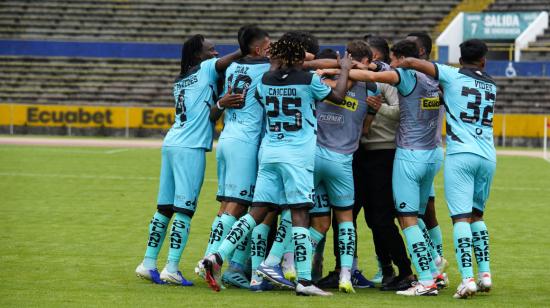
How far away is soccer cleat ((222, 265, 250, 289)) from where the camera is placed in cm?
991

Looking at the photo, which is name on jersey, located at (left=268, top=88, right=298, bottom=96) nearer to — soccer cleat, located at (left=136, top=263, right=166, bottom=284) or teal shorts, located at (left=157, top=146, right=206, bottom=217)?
teal shorts, located at (left=157, top=146, right=206, bottom=217)

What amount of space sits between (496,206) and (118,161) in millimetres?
11875

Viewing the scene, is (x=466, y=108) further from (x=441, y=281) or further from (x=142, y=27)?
(x=142, y=27)

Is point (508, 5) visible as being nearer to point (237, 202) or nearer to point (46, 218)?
point (46, 218)

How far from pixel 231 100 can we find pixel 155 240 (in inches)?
61.7

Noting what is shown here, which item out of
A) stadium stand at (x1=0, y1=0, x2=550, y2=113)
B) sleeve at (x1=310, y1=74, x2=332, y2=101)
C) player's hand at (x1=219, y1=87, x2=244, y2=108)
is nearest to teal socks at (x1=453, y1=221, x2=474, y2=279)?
sleeve at (x1=310, y1=74, x2=332, y2=101)

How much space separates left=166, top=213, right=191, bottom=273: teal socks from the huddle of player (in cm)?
1

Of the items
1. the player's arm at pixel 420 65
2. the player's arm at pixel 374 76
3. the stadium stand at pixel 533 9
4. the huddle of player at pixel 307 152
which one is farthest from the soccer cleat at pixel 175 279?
the stadium stand at pixel 533 9

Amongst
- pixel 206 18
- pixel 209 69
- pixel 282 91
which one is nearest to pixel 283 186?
pixel 282 91

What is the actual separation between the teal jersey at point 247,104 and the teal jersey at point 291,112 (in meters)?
0.45

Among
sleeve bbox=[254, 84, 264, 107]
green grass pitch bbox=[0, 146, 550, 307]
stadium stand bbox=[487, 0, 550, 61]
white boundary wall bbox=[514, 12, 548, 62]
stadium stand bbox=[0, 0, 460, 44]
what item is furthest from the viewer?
stadium stand bbox=[0, 0, 460, 44]

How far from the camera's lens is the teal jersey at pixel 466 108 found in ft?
30.7

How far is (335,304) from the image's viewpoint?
28.4 feet

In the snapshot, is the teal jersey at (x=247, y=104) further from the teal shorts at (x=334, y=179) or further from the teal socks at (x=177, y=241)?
the teal socks at (x=177, y=241)
